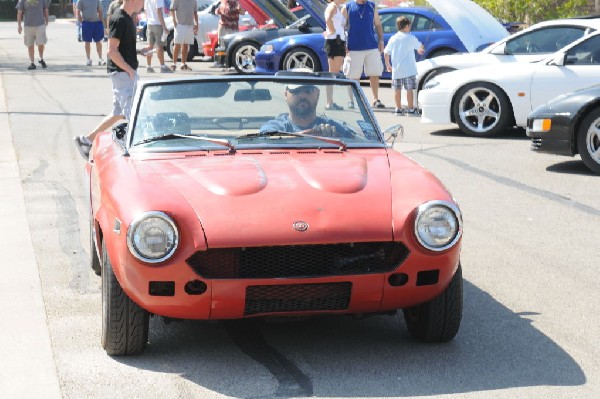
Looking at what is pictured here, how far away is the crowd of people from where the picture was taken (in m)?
11.8

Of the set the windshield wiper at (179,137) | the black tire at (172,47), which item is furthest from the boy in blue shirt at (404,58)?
the black tire at (172,47)

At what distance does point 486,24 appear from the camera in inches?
711

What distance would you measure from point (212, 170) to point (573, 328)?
80.3 inches

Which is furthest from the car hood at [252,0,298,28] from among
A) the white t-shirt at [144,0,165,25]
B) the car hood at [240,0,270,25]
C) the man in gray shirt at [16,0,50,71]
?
the man in gray shirt at [16,0,50,71]

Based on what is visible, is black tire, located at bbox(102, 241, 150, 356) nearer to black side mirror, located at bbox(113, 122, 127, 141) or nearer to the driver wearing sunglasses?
black side mirror, located at bbox(113, 122, 127, 141)

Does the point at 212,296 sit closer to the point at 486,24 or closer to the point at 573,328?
the point at 573,328

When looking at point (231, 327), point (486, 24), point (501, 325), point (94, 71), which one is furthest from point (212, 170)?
point (94, 71)

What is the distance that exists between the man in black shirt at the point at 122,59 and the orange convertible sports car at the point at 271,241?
18.9 ft

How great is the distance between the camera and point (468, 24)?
17.6 m

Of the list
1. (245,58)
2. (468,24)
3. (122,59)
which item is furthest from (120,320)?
(245,58)

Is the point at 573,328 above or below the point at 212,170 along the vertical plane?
below

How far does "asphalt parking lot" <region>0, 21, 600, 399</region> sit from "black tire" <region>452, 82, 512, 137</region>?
3.64 metres

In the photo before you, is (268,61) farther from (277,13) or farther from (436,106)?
(436,106)

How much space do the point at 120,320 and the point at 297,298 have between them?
→ 85 cm
